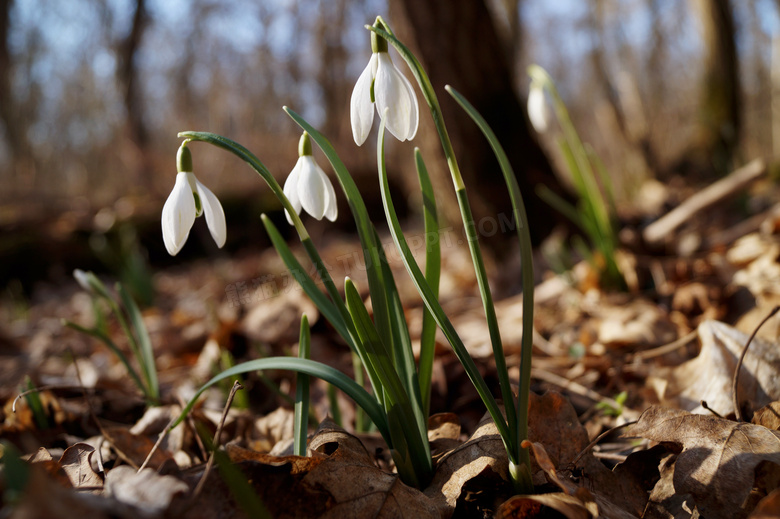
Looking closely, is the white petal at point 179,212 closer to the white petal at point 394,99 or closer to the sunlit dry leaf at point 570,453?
the white petal at point 394,99

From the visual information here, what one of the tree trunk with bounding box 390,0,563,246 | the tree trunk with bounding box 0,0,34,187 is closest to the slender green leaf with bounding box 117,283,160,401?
the tree trunk with bounding box 390,0,563,246

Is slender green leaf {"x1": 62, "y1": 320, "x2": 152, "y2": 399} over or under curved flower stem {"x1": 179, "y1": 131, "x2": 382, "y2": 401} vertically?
under

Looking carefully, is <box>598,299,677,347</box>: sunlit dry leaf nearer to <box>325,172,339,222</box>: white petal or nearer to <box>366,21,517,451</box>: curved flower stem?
<box>366,21,517,451</box>: curved flower stem

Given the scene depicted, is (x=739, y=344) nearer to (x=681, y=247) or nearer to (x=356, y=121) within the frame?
(x=356, y=121)

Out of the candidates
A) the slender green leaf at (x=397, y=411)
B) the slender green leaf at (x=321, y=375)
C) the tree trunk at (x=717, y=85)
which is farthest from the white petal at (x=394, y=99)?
the tree trunk at (x=717, y=85)

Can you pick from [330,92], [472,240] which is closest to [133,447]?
[472,240]
